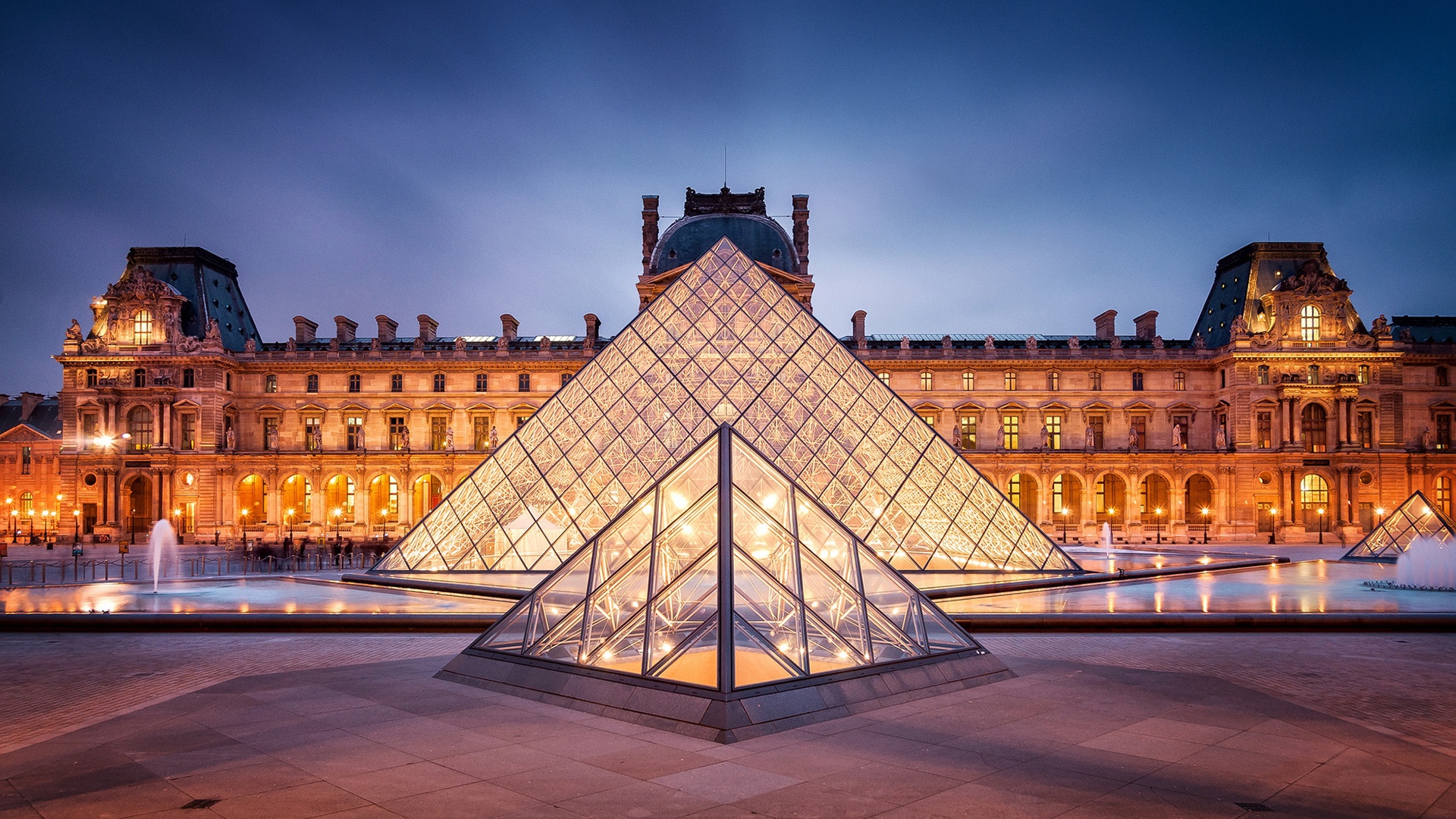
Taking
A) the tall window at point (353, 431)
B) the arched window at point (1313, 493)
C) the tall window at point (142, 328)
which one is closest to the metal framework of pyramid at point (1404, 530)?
the arched window at point (1313, 493)

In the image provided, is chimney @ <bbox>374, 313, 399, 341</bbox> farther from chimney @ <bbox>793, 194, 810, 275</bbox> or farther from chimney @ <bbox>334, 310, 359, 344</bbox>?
chimney @ <bbox>793, 194, 810, 275</bbox>

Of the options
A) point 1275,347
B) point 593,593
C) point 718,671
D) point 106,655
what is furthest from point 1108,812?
point 1275,347

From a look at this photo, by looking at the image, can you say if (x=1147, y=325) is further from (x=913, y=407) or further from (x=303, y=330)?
(x=303, y=330)

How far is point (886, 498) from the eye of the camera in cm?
1856

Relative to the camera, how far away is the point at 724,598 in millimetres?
7348

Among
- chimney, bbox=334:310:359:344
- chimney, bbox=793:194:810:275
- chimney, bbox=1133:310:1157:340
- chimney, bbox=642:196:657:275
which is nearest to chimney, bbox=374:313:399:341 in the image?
chimney, bbox=334:310:359:344

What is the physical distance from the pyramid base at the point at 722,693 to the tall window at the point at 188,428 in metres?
38.4

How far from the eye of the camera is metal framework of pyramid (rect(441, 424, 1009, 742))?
714 cm

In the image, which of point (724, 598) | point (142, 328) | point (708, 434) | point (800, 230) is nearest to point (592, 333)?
point (800, 230)

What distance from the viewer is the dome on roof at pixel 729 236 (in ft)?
136

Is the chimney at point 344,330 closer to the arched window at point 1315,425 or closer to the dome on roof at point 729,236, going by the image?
the dome on roof at point 729,236

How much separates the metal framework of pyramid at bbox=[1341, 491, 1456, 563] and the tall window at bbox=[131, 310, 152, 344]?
47.8 meters

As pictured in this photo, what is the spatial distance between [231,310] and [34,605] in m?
34.5

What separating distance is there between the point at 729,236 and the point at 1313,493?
29.2 metres
